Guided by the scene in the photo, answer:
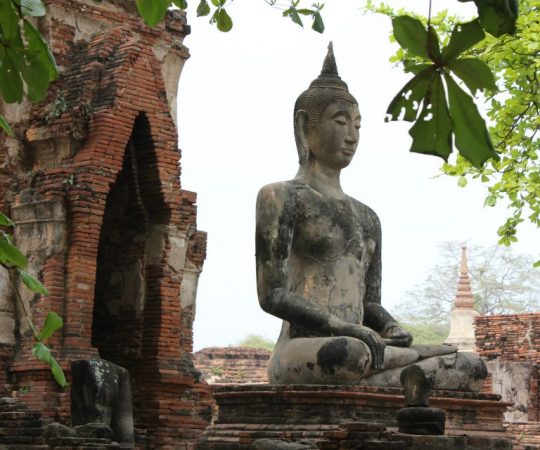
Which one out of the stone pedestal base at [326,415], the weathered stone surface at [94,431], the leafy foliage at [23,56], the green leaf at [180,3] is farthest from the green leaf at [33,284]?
the weathered stone surface at [94,431]

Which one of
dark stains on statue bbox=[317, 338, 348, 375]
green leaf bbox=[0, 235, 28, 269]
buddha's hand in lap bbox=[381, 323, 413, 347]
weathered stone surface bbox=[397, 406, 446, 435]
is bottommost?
weathered stone surface bbox=[397, 406, 446, 435]

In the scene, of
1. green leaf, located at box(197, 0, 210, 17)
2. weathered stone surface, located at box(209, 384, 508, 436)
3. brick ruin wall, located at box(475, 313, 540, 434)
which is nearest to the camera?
green leaf, located at box(197, 0, 210, 17)

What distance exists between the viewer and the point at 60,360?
41.1 ft

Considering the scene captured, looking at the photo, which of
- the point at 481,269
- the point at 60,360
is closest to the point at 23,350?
the point at 60,360

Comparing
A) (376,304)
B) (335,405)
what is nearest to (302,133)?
(376,304)

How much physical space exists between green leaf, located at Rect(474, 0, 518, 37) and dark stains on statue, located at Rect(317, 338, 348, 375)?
5.10 m

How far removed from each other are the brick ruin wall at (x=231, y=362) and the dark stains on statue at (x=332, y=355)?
45.0 ft

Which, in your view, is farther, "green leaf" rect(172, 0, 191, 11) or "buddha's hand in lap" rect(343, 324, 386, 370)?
"buddha's hand in lap" rect(343, 324, 386, 370)

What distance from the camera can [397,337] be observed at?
7906 mm

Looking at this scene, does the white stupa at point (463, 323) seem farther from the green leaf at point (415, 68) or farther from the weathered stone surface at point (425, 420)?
the green leaf at point (415, 68)

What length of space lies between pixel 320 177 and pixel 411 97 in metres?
5.90

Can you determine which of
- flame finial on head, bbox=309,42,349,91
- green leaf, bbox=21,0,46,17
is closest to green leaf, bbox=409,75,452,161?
green leaf, bbox=21,0,46,17

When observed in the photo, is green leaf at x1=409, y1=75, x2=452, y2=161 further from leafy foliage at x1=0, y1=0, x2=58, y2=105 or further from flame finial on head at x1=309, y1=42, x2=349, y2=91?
flame finial on head at x1=309, y1=42, x2=349, y2=91

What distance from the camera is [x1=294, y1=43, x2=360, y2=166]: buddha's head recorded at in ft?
26.4
